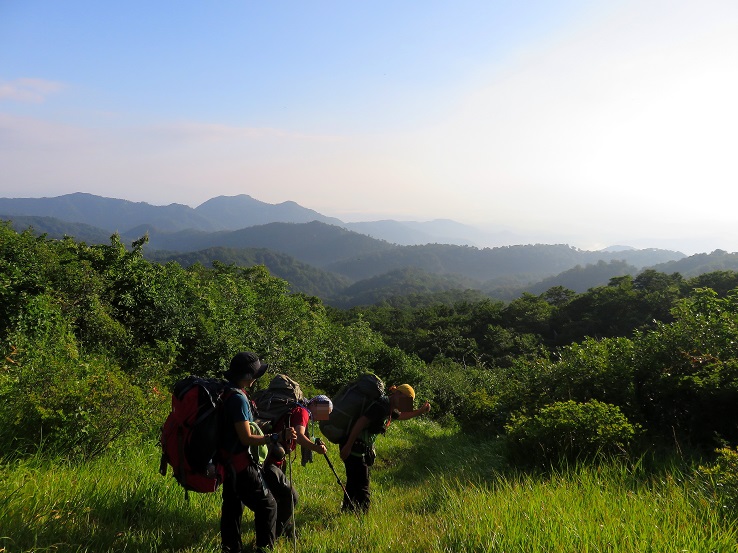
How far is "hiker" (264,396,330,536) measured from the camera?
3447 millimetres

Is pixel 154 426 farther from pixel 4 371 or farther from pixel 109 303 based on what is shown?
pixel 109 303

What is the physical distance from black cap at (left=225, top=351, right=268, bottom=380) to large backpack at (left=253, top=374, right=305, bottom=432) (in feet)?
1.40

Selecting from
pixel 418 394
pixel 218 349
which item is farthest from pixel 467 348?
pixel 218 349

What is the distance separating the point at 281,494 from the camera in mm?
3619

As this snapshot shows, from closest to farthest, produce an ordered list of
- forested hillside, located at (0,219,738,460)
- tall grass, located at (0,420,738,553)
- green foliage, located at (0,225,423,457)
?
tall grass, located at (0,420,738,553), green foliage, located at (0,225,423,457), forested hillside, located at (0,219,738,460)

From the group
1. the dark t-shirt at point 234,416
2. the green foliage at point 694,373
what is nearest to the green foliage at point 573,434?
the green foliage at point 694,373

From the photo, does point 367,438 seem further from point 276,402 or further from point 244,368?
point 244,368

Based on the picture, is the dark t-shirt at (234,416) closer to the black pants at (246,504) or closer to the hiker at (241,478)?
the hiker at (241,478)

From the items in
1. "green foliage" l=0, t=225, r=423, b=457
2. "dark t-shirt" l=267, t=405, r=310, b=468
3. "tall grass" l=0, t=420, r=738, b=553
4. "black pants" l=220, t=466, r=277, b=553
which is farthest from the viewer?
"green foliage" l=0, t=225, r=423, b=457

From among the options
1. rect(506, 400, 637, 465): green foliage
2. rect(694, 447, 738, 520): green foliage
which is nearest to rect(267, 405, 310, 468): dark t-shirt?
rect(694, 447, 738, 520): green foliage

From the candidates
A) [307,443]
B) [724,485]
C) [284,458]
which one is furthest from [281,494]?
[724,485]

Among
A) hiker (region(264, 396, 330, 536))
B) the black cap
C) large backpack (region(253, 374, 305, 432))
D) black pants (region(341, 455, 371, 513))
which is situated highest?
the black cap

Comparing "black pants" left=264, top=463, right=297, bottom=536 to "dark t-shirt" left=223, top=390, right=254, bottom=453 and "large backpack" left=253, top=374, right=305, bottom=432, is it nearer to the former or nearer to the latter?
"large backpack" left=253, top=374, right=305, bottom=432

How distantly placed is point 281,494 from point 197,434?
3.60ft
